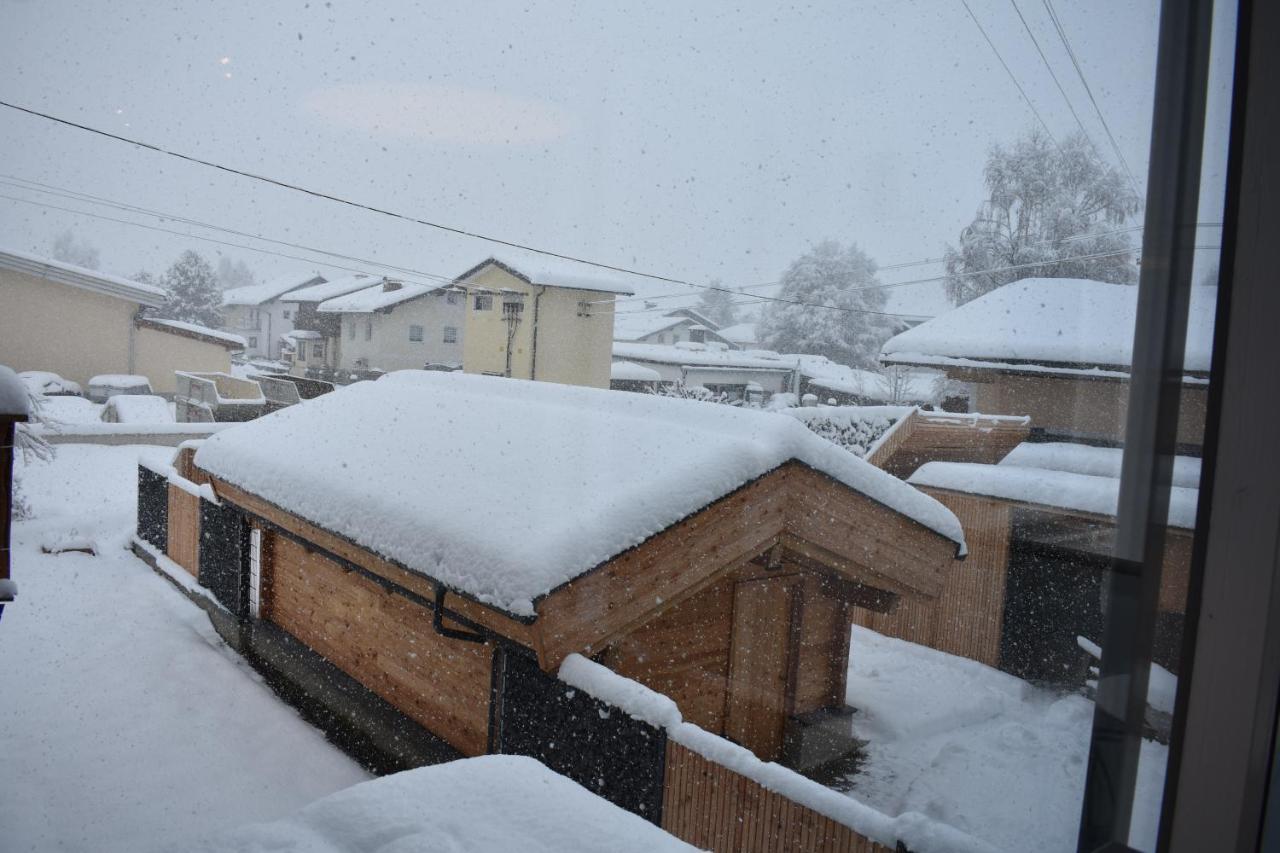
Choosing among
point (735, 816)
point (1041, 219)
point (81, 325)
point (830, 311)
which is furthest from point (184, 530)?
point (1041, 219)

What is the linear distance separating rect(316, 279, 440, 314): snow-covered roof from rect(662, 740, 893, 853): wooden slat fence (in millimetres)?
1483

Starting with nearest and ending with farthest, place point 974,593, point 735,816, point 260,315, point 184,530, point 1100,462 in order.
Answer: point 1100,462 → point 735,816 → point 260,315 → point 974,593 → point 184,530

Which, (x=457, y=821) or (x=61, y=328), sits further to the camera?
(x=61, y=328)

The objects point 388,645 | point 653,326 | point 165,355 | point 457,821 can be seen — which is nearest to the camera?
point 457,821

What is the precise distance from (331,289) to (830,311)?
1.56 metres

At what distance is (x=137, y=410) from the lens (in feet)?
4.59

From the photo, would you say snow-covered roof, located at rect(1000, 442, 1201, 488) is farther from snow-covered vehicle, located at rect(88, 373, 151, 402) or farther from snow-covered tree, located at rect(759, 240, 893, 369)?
snow-covered vehicle, located at rect(88, 373, 151, 402)

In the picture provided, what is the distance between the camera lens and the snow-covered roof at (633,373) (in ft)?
11.0

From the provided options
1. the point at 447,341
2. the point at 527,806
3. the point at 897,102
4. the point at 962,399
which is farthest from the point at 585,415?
the point at 527,806

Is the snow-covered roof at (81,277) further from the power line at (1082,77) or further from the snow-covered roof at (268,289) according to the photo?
the power line at (1082,77)

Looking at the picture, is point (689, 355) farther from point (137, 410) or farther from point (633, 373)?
point (137, 410)

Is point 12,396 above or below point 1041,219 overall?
below

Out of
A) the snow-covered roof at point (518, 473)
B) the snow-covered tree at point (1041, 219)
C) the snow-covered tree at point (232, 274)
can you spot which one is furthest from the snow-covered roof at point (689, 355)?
the snow-covered tree at point (1041, 219)

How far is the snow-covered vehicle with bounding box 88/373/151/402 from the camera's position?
49.4 inches
